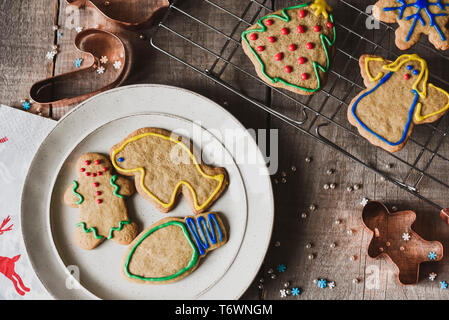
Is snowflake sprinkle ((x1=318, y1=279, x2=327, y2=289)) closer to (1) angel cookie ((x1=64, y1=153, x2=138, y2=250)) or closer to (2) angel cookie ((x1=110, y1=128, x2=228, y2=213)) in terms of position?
(2) angel cookie ((x1=110, y1=128, x2=228, y2=213))

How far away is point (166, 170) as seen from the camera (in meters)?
1.64

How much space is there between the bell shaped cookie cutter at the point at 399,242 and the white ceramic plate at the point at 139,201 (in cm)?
38

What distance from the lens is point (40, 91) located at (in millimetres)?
1758

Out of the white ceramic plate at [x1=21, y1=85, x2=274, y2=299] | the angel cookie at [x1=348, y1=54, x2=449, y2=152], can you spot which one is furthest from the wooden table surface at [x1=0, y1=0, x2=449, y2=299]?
the angel cookie at [x1=348, y1=54, x2=449, y2=152]

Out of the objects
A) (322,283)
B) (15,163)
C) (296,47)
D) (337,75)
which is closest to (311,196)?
(322,283)

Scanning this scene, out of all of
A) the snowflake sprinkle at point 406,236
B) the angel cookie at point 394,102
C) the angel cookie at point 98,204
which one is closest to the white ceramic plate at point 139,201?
the angel cookie at point 98,204

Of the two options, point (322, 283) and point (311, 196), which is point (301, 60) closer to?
point (311, 196)

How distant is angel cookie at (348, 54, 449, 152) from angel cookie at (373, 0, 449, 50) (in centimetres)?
8

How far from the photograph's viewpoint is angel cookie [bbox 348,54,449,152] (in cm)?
145

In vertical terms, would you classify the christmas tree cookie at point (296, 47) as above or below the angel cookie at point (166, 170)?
above

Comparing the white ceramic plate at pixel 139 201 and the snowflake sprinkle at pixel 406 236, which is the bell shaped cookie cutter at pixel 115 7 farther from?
the snowflake sprinkle at pixel 406 236

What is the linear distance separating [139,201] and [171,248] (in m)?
0.21

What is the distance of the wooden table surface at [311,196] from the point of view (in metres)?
1.67
